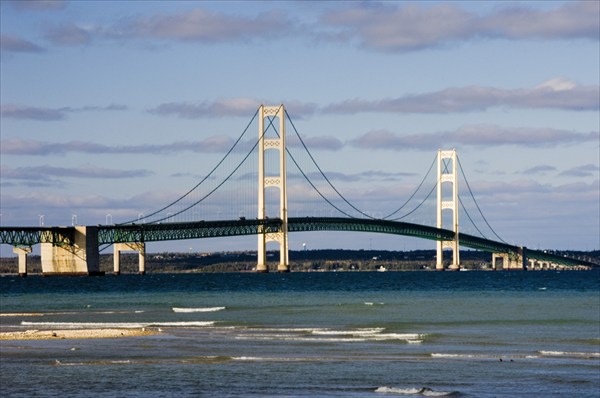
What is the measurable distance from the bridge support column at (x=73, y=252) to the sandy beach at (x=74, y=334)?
84.8 m

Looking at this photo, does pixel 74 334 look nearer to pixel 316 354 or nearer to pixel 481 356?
pixel 316 354

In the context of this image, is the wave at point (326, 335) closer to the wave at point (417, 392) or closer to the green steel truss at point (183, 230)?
the wave at point (417, 392)

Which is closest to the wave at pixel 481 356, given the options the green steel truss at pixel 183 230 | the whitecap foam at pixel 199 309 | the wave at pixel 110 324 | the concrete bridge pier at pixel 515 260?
the wave at pixel 110 324

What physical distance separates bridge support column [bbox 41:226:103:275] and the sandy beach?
8485cm

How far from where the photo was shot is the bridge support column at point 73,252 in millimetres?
125688

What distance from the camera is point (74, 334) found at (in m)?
39.7

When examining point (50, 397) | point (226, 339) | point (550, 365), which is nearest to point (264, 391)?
point (50, 397)

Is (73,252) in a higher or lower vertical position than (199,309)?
higher

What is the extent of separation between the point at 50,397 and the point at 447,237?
5151 inches

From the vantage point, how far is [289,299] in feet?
236

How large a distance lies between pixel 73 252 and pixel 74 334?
292ft

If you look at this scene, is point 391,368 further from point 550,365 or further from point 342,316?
point 342,316

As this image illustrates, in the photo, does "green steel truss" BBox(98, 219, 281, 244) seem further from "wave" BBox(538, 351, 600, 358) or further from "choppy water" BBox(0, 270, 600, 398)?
"wave" BBox(538, 351, 600, 358)

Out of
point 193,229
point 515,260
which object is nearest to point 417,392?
point 193,229
